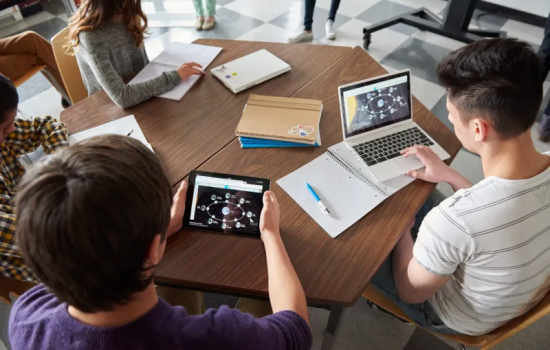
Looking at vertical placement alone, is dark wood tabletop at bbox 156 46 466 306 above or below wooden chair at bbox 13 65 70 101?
above

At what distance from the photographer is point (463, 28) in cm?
284

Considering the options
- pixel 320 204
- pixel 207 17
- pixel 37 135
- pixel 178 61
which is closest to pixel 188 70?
pixel 178 61

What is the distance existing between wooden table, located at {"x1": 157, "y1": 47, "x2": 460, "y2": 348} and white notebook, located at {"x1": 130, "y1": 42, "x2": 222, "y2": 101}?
1.33ft

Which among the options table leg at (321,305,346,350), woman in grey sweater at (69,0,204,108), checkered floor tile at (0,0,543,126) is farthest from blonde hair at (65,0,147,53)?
checkered floor tile at (0,0,543,126)

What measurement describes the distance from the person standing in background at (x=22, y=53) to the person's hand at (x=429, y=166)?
1.92 meters

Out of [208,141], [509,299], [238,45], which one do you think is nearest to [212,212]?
[208,141]

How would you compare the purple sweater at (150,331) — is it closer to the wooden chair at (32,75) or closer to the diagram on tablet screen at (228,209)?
the diagram on tablet screen at (228,209)

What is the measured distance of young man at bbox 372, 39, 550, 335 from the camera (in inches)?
33.9

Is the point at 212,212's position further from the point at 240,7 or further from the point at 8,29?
the point at 8,29

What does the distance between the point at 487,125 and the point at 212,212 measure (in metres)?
0.74

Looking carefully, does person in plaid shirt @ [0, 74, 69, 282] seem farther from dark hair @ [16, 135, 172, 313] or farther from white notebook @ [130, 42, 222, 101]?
dark hair @ [16, 135, 172, 313]

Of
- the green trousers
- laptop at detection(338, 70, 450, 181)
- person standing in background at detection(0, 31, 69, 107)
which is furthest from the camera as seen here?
the green trousers

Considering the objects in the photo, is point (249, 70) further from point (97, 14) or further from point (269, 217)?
point (269, 217)

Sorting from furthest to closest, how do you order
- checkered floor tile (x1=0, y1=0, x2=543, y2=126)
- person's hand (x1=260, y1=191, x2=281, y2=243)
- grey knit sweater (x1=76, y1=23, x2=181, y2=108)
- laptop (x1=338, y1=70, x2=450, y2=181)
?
checkered floor tile (x1=0, y1=0, x2=543, y2=126), grey knit sweater (x1=76, y1=23, x2=181, y2=108), laptop (x1=338, y1=70, x2=450, y2=181), person's hand (x1=260, y1=191, x2=281, y2=243)
